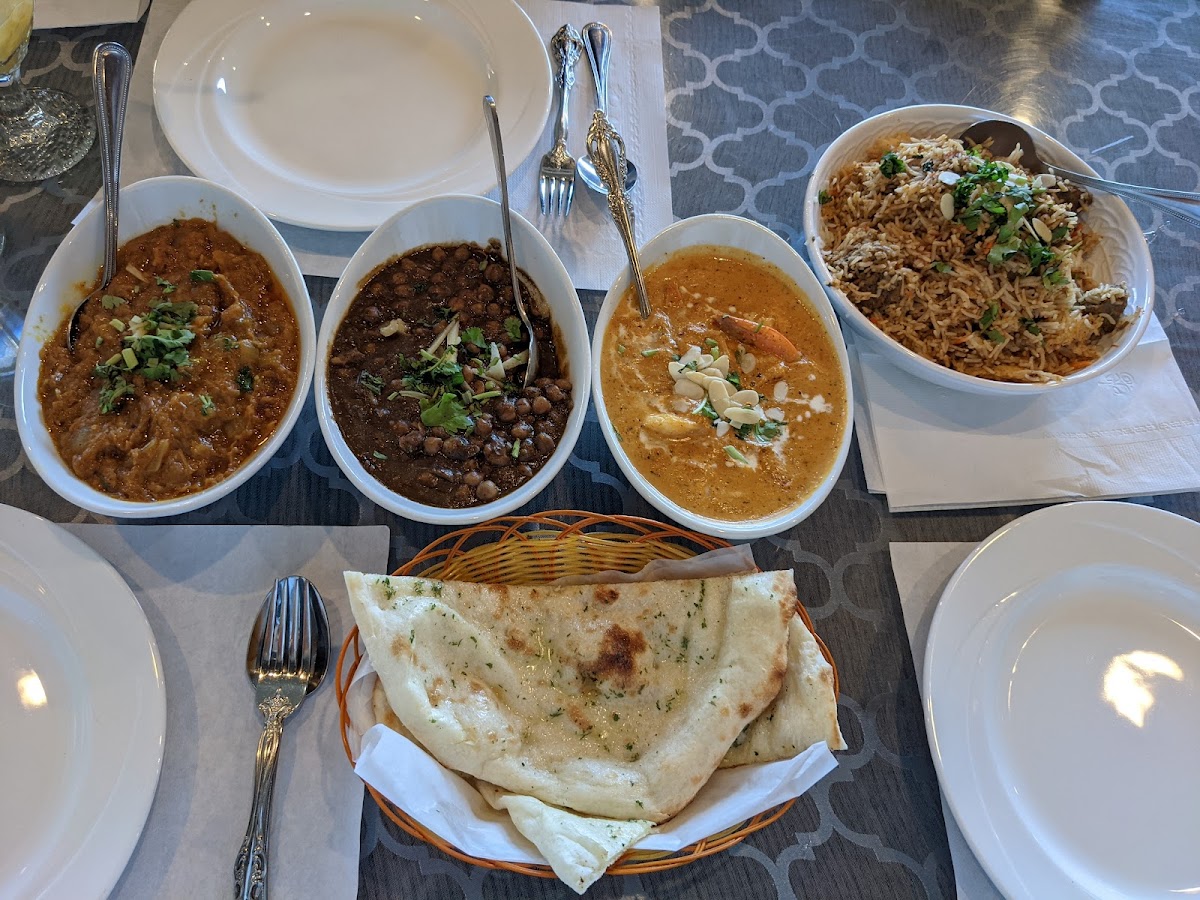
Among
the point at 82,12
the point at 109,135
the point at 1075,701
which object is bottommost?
the point at 1075,701

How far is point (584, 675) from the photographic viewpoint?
1956 millimetres

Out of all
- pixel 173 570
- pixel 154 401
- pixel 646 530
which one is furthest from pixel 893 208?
pixel 173 570

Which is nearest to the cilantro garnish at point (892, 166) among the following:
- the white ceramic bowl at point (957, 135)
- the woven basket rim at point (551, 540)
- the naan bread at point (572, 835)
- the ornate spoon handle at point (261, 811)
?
the white ceramic bowl at point (957, 135)

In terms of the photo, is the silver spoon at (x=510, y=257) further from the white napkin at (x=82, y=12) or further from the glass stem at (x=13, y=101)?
the glass stem at (x=13, y=101)

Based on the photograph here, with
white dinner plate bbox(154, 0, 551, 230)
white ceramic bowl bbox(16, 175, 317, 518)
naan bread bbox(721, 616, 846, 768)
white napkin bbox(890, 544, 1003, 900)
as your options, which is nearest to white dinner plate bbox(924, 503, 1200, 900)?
white napkin bbox(890, 544, 1003, 900)

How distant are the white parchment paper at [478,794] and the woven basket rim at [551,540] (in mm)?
35

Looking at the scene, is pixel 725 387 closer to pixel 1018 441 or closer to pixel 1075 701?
pixel 1018 441

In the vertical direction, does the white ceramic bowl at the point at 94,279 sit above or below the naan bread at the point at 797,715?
above

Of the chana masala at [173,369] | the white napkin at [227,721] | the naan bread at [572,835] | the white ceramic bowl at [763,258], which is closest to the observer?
the naan bread at [572,835]

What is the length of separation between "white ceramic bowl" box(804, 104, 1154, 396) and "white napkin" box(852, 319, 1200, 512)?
13 centimetres

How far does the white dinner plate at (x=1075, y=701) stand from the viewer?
76.4 inches

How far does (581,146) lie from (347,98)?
853 millimetres

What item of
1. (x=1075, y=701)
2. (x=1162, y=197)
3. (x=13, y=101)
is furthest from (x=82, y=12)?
(x=1075, y=701)

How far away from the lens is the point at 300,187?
2459 mm
